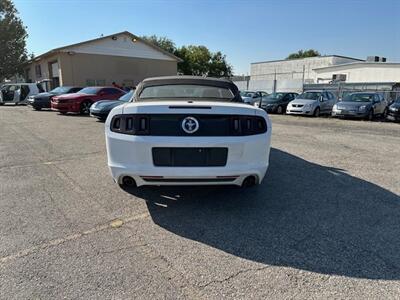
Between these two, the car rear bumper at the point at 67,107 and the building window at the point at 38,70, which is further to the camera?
the building window at the point at 38,70

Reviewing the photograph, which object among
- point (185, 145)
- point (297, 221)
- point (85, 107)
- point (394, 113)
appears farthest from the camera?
point (85, 107)

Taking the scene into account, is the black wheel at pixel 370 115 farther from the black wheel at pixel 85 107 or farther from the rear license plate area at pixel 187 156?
the rear license plate area at pixel 187 156

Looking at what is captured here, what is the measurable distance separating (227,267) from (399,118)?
49.4ft

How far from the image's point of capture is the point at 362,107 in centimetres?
1524

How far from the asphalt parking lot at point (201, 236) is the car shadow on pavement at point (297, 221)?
14 mm

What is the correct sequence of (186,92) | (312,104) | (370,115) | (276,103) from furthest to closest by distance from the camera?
1. (276,103)
2. (312,104)
3. (370,115)
4. (186,92)

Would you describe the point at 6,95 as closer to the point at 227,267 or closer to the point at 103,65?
the point at 103,65

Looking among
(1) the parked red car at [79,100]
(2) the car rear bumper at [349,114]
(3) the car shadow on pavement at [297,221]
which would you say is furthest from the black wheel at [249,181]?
(1) the parked red car at [79,100]

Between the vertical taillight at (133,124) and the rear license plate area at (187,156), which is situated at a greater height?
the vertical taillight at (133,124)

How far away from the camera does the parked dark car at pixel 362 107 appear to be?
15.3 meters

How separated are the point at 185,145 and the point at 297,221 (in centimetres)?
153

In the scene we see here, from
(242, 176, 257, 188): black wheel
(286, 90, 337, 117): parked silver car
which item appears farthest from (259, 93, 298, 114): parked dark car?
(242, 176, 257, 188): black wheel

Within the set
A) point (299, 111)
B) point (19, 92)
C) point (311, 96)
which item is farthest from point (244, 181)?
point (19, 92)

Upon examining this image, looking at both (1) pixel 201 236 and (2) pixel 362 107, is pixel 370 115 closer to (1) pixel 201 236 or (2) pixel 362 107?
(2) pixel 362 107
